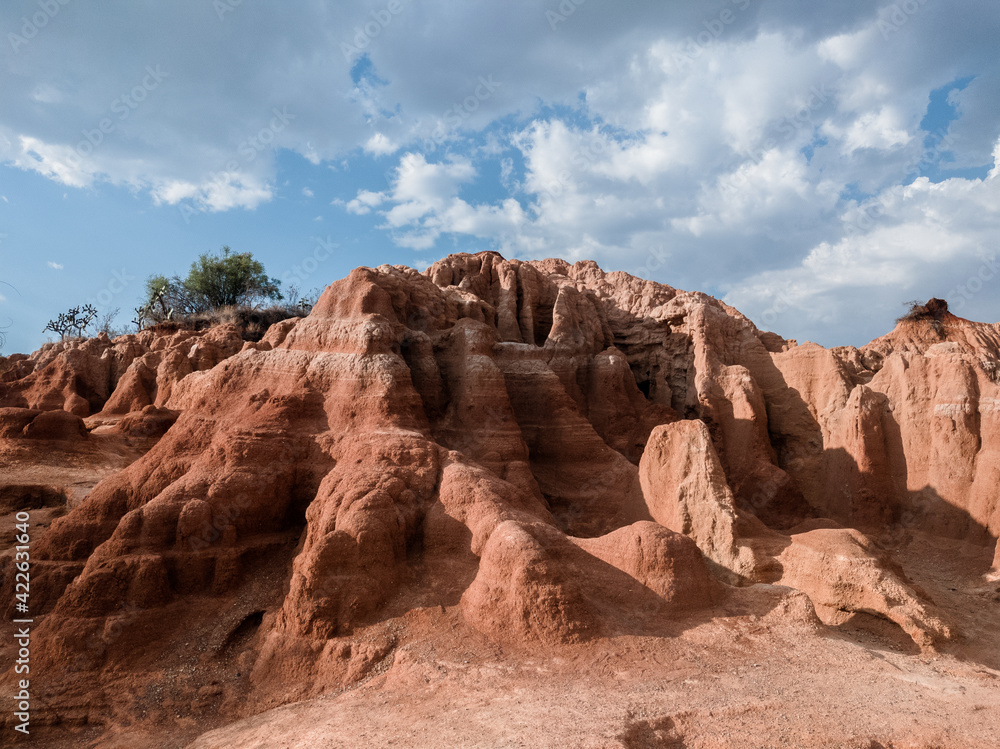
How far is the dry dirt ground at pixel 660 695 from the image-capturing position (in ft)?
25.3

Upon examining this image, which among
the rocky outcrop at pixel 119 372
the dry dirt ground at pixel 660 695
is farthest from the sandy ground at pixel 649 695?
the rocky outcrop at pixel 119 372

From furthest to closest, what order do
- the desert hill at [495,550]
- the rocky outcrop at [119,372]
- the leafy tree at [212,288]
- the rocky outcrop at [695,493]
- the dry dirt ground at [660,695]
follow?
the leafy tree at [212,288], the rocky outcrop at [119,372], the rocky outcrop at [695,493], the desert hill at [495,550], the dry dirt ground at [660,695]

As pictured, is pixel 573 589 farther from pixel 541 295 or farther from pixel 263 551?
pixel 541 295

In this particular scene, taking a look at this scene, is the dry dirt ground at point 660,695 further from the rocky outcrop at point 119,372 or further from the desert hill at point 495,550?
the rocky outcrop at point 119,372

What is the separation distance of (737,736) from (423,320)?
1645 centimetres

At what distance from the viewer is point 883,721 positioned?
26.3ft

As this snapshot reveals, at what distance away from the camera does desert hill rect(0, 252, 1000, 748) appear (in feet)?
29.6

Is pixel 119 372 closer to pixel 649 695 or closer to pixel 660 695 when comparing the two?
pixel 649 695

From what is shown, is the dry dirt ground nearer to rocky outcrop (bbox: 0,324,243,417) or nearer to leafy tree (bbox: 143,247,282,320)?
rocky outcrop (bbox: 0,324,243,417)

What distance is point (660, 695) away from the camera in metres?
8.69

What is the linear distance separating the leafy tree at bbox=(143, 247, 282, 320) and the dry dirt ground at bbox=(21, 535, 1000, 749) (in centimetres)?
3641

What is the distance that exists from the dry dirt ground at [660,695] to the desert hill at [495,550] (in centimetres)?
5

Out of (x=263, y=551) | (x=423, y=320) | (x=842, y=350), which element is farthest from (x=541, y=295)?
(x=263, y=551)

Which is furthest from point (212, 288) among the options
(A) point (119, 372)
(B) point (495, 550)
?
(B) point (495, 550)
